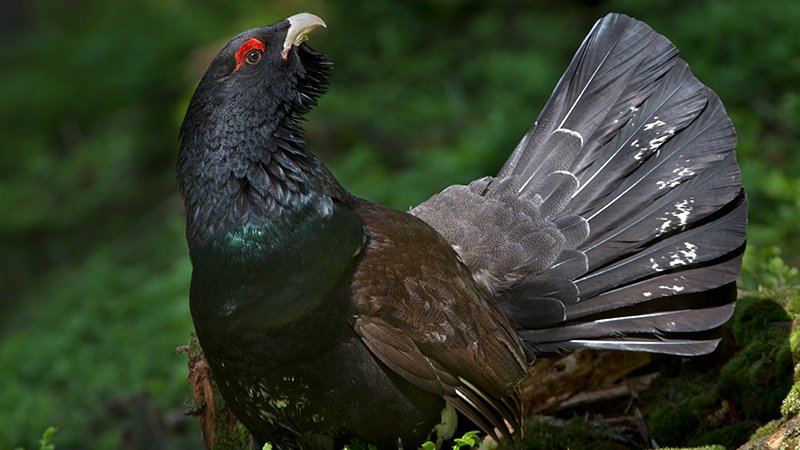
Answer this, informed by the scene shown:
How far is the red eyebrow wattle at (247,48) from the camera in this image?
13.7 ft

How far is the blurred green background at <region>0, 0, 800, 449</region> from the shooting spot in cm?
759

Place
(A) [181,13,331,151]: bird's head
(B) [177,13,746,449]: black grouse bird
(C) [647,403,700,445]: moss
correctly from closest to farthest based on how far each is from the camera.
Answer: (B) [177,13,746,449]: black grouse bird, (A) [181,13,331,151]: bird's head, (C) [647,403,700,445]: moss

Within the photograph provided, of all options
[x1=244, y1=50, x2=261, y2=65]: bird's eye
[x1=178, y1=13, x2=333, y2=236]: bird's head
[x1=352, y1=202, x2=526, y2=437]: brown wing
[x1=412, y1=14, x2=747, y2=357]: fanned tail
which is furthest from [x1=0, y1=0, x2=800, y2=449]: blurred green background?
[x1=244, y1=50, x2=261, y2=65]: bird's eye

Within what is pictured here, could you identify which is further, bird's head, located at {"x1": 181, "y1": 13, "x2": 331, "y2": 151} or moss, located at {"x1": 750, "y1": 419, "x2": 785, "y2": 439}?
moss, located at {"x1": 750, "y1": 419, "x2": 785, "y2": 439}

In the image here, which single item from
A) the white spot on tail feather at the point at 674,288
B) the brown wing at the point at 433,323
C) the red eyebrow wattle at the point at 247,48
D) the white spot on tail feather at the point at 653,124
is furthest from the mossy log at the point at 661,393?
the red eyebrow wattle at the point at 247,48

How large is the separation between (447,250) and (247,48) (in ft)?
4.12

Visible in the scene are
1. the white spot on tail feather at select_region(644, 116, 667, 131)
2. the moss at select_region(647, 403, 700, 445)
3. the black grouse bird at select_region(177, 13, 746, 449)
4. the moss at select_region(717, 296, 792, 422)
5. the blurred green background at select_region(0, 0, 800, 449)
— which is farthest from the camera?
the blurred green background at select_region(0, 0, 800, 449)

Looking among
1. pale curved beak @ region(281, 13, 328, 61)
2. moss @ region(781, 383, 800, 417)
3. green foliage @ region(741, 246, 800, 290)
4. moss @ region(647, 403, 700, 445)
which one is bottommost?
moss @ region(781, 383, 800, 417)

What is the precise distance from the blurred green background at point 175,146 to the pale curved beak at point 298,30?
2.72 m

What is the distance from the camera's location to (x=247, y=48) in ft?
13.7

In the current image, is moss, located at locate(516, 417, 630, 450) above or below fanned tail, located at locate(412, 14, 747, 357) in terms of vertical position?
below

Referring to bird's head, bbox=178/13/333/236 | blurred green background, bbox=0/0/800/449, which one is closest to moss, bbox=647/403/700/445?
blurred green background, bbox=0/0/800/449

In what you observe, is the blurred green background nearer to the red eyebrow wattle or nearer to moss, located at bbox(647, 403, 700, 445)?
moss, located at bbox(647, 403, 700, 445)

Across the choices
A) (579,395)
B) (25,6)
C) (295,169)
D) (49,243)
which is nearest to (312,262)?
(295,169)
